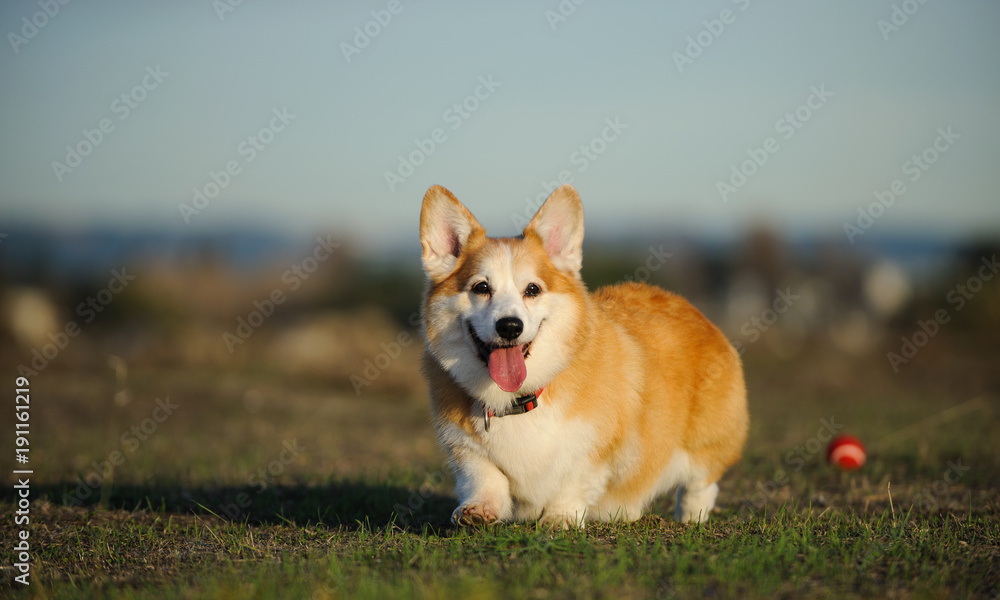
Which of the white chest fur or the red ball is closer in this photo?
the white chest fur

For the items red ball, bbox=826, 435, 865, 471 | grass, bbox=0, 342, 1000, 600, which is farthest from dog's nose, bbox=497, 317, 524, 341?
red ball, bbox=826, 435, 865, 471

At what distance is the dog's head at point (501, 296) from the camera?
4223mm

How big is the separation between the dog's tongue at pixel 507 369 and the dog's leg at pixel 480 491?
1.53ft

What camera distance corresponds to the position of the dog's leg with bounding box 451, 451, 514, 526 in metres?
4.10

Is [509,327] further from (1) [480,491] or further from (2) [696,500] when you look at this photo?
(2) [696,500]

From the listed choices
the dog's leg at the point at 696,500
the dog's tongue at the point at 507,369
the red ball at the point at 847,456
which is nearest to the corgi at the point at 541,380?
the dog's tongue at the point at 507,369

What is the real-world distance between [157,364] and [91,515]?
9.50 m

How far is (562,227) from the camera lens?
4.77 meters

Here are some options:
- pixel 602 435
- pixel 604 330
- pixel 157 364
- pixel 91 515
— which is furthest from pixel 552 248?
pixel 157 364

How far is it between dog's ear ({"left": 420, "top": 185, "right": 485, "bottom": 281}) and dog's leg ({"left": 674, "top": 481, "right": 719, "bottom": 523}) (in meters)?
2.24

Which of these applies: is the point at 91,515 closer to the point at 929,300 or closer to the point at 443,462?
the point at 443,462

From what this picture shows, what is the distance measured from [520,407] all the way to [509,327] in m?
0.49

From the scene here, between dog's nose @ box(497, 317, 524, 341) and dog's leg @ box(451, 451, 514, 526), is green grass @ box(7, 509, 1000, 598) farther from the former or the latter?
dog's nose @ box(497, 317, 524, 341)

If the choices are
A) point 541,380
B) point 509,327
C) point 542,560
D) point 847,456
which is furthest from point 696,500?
point 847,456
